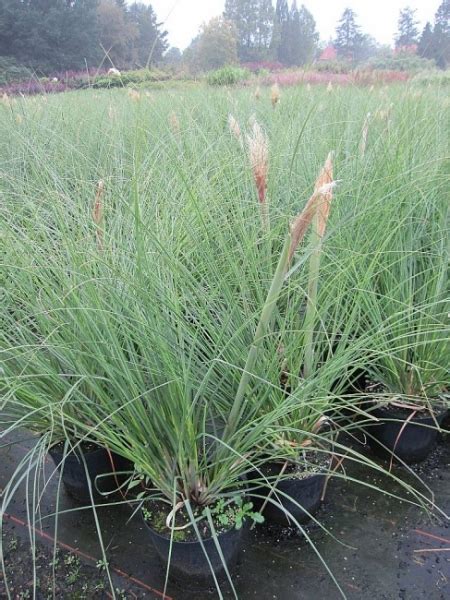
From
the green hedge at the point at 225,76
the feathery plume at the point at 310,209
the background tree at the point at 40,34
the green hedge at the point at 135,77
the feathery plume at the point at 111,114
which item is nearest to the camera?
the feathery plume at the point at 310,209

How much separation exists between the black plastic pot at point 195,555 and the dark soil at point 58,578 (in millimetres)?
121

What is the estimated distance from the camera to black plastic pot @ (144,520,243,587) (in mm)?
1125

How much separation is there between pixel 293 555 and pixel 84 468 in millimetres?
638

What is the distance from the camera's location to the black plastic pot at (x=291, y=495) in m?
1.29

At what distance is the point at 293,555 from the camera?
1.29m

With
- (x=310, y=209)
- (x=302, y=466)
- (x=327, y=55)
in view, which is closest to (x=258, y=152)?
(x=310, y=209)

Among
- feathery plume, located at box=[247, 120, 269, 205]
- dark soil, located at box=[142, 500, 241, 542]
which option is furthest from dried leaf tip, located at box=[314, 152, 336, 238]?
dark soil, located at box=[142, 500, 241, 542]

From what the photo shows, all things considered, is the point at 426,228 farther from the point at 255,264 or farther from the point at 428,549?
the point at 428,549

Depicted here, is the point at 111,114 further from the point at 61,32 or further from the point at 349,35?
the point at 349,35

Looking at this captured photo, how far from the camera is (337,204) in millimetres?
1577

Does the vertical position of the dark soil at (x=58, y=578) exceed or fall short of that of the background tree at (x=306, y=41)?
it falls short

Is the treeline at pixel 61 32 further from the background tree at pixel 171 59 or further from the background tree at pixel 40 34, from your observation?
the background tree at pixel 171 59

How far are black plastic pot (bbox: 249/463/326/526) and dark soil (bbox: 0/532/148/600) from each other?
393 mm

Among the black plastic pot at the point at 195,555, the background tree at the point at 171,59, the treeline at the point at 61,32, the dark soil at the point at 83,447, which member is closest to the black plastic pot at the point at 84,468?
the dark soil at the point at 83,447
